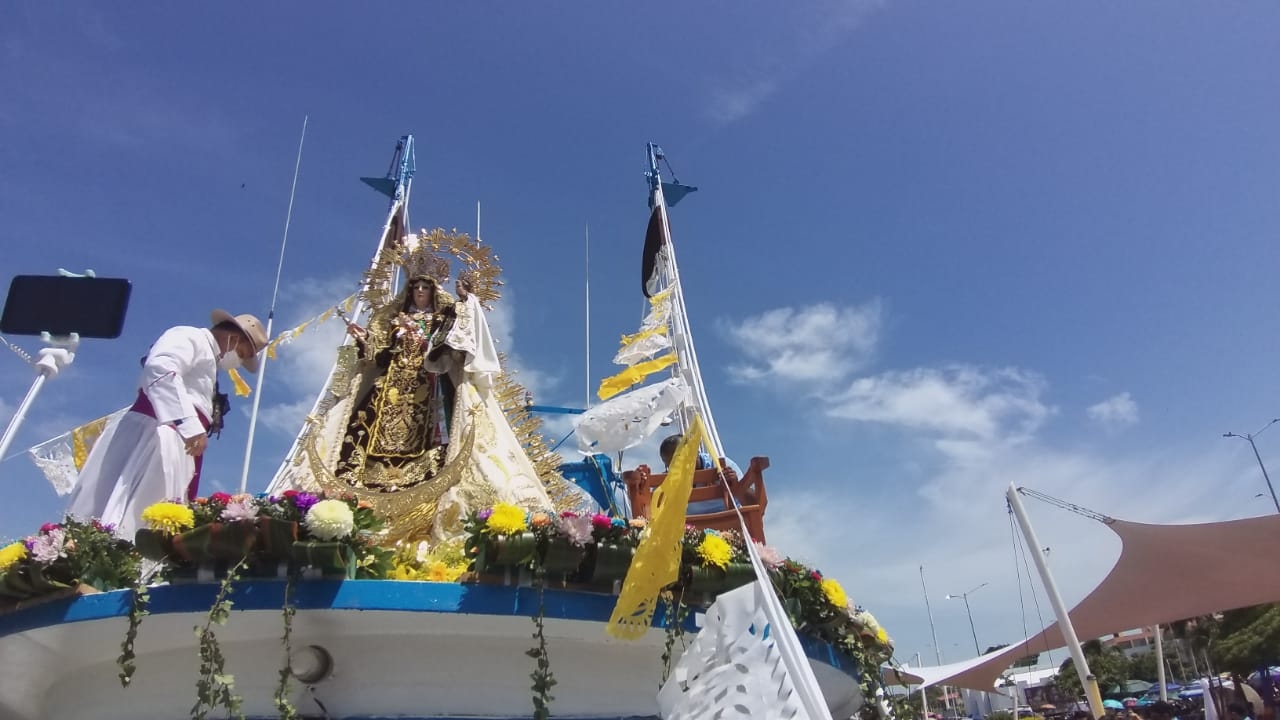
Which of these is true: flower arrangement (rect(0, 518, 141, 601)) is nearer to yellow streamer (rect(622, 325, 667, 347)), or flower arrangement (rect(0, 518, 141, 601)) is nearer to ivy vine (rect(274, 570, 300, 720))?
ivy vine (rect(274, 570, 300, 720))

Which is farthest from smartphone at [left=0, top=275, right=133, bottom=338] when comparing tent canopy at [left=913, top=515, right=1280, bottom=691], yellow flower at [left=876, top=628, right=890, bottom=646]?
tent canopy at [left=913, top=515, right=1280, bottom=691]

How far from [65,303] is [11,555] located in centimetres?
325

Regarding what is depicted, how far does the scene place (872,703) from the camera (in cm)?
502

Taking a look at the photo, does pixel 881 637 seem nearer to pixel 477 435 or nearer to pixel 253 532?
pixel 477 435

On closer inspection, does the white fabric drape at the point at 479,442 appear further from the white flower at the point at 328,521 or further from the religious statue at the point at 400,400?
the white flower at the point at 328,521

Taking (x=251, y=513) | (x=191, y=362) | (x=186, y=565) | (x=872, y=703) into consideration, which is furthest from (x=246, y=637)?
(x=872, y=703)

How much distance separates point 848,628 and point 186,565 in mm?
4274

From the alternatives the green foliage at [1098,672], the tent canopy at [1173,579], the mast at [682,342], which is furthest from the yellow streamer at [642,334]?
the green foliage at [1098,672]

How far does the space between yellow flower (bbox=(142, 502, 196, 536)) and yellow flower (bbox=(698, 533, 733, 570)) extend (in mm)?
2794

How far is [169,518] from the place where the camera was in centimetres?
364

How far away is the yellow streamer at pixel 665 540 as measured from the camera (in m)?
3.09

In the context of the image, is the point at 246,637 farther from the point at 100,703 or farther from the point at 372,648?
the point at 100,703

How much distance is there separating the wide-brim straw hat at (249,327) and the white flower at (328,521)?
103 inches

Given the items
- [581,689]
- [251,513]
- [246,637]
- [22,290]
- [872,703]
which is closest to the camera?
[251,513]
